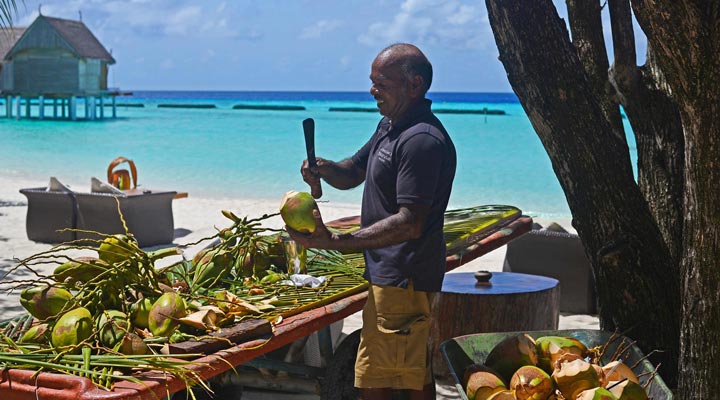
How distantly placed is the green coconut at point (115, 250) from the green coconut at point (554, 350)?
1.53 m

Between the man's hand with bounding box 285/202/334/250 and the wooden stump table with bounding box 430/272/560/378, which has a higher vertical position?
the man's hand with bounding box 285/202/334/250

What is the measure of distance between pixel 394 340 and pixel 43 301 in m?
1.39

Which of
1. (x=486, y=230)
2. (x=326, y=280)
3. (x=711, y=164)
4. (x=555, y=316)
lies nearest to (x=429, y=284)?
(x=326, y=280)

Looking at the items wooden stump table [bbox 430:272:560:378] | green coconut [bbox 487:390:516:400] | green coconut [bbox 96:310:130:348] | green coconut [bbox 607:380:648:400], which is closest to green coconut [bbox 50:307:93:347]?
green coconut [bbox 96:310:130:348]

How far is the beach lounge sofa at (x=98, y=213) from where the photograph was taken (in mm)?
10102

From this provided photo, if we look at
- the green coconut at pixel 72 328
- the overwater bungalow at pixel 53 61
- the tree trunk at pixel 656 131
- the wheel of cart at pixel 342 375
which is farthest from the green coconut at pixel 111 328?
the overwater bungalow at pixel 53 61

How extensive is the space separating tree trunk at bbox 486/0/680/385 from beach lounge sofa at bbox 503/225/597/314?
10.7ft

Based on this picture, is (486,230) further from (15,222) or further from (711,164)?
(15,222)

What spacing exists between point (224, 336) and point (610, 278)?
1.94m

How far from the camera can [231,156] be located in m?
34.7

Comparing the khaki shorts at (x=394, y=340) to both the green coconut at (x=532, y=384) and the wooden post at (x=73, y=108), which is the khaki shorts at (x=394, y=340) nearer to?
the green coconut at (x=532, y=384)

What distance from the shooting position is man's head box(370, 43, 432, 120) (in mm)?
3662

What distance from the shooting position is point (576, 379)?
297cm

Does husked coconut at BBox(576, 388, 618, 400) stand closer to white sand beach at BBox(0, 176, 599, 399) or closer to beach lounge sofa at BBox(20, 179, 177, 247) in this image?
white sand beach at BBox(0, 176, 599, 399)
